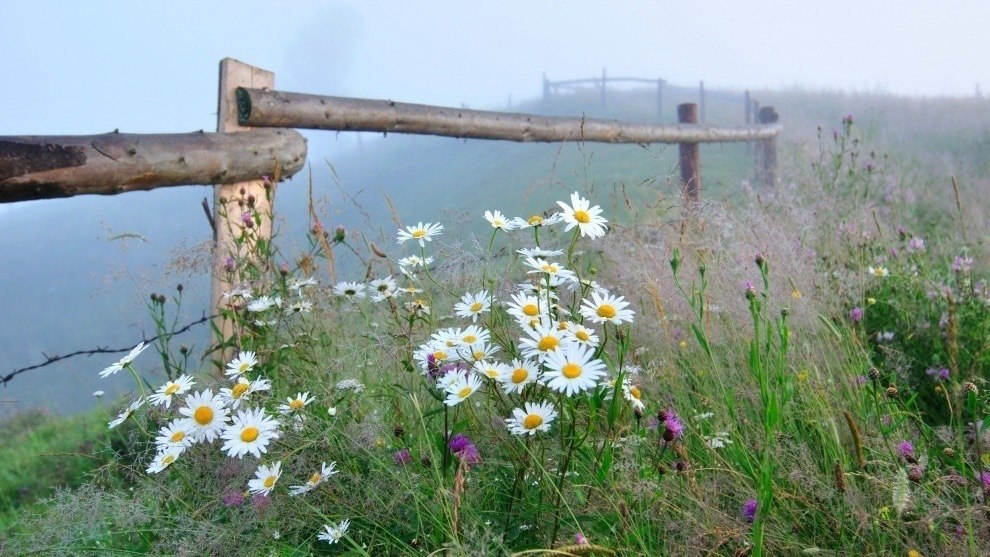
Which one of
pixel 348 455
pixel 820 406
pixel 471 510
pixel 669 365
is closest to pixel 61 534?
pixel 348 455

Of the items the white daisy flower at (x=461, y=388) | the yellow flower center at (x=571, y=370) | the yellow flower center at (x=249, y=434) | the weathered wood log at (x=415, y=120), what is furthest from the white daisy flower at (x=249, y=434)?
the weathered wood log at (x=415, y=120)

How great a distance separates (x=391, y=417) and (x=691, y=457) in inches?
29.7

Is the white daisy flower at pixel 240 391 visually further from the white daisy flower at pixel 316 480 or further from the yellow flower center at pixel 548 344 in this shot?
the yellow flower center at pixel 548 344

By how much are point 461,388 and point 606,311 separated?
1.12 ft

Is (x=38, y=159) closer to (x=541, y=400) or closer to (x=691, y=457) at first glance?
(x=541, y=400)

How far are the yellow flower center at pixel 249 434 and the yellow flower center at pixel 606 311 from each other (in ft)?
2.38

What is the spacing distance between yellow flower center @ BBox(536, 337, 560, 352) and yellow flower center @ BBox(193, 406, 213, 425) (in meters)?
0.75

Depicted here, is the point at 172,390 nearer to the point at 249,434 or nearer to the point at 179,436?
the point at 179,436

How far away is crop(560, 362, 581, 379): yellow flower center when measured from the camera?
4.45 feet

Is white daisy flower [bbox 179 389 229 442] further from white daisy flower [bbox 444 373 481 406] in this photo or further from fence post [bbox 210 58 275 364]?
fence post [bbox 210 58 275 364]

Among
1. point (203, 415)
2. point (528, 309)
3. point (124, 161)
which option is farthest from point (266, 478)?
point (124, 161)

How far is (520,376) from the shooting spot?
1.49 metres

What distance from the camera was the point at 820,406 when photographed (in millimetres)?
2072

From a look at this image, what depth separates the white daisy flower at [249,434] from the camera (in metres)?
1.60
